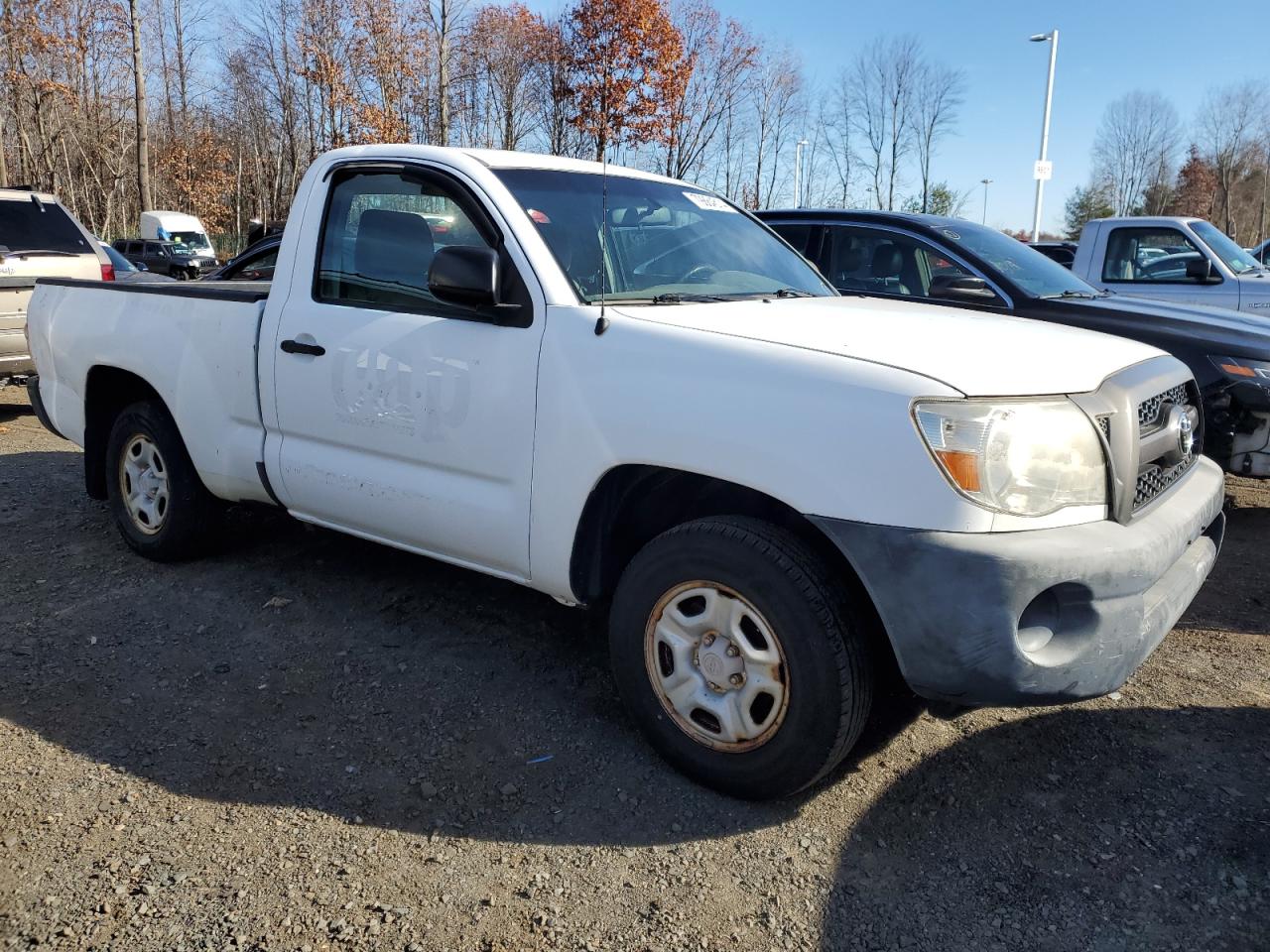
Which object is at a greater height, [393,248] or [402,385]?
[393,248]

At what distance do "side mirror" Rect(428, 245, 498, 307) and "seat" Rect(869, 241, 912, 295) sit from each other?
12.7ft

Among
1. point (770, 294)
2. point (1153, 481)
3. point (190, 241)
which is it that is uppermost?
point (190, 241)

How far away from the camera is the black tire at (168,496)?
4.51 meters

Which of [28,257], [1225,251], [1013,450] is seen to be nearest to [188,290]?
[1013,450]

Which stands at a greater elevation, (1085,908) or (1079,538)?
(1079,538)

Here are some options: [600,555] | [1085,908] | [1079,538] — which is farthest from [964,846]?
[600,555]

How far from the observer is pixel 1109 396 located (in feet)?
8.73

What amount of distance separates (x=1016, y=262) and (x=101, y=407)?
Result: 544 centimetres

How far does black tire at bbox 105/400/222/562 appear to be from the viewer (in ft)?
14.8

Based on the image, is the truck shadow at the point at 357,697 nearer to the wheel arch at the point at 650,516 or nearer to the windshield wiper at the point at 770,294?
the wheel arch at the point at 650,516

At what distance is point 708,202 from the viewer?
165 inches

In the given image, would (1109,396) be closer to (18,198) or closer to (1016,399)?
(1016,399)

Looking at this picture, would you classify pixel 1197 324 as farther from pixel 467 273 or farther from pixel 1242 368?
pixel 467 273

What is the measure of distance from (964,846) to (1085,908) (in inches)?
13.1
